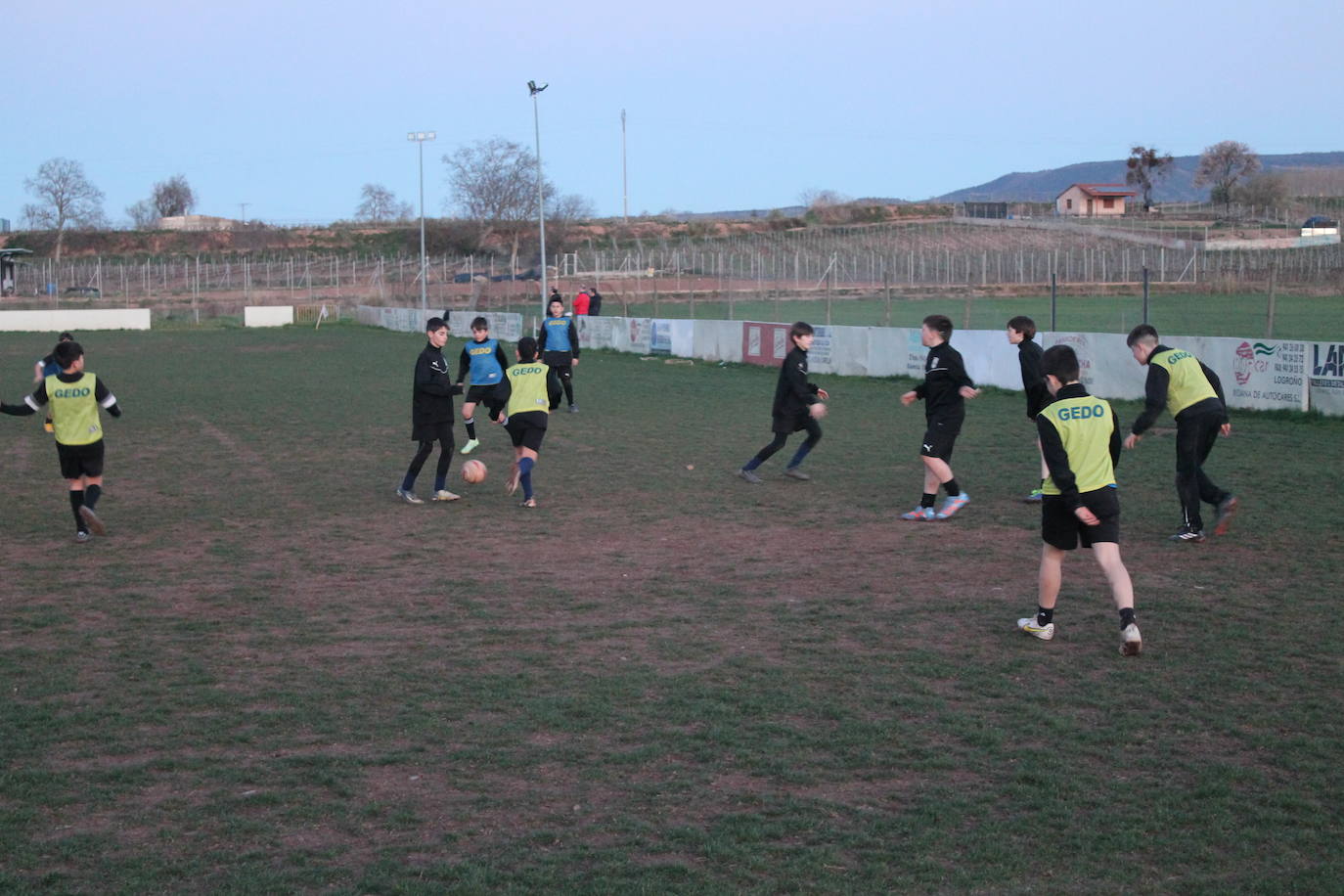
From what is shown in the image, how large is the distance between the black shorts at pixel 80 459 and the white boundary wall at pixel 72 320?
43.9m

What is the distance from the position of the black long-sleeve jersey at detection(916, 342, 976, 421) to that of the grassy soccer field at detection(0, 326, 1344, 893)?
3.33 ft

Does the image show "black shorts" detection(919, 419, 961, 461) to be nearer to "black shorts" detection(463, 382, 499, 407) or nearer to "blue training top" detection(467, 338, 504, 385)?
"black shorts" detection(463, 382, 499, 407)

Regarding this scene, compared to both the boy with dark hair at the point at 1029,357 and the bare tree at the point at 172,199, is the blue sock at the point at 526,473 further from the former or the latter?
the bare tree at the point at 172,199

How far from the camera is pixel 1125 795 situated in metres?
5.04

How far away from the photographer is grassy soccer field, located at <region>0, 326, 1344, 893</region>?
457cm

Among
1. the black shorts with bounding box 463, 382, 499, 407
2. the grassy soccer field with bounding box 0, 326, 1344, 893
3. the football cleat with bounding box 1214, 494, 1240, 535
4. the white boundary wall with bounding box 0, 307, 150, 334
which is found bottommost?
the grassy soccer field with bounding box 0, 326, 1344, 893

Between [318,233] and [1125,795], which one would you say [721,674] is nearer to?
[1125,795]

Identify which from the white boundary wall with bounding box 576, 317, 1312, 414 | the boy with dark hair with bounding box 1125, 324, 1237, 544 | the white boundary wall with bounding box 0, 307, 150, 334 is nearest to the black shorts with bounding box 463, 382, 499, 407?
the boy with dark hair with bounding box 1125, 324, 1237, 544

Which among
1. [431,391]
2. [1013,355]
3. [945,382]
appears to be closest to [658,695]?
[945,382]

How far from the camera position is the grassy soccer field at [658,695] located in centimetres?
457

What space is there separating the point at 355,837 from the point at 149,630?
11.6ft

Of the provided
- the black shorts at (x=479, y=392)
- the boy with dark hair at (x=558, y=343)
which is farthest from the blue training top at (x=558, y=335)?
the black shorts at (x=479, y=392)

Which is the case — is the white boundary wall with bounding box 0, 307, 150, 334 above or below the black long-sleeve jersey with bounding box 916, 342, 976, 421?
above

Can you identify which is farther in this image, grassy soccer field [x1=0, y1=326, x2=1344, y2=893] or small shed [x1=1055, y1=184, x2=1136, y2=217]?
small shed [x1=1055, y1=184, x2=1136, y2=217]
